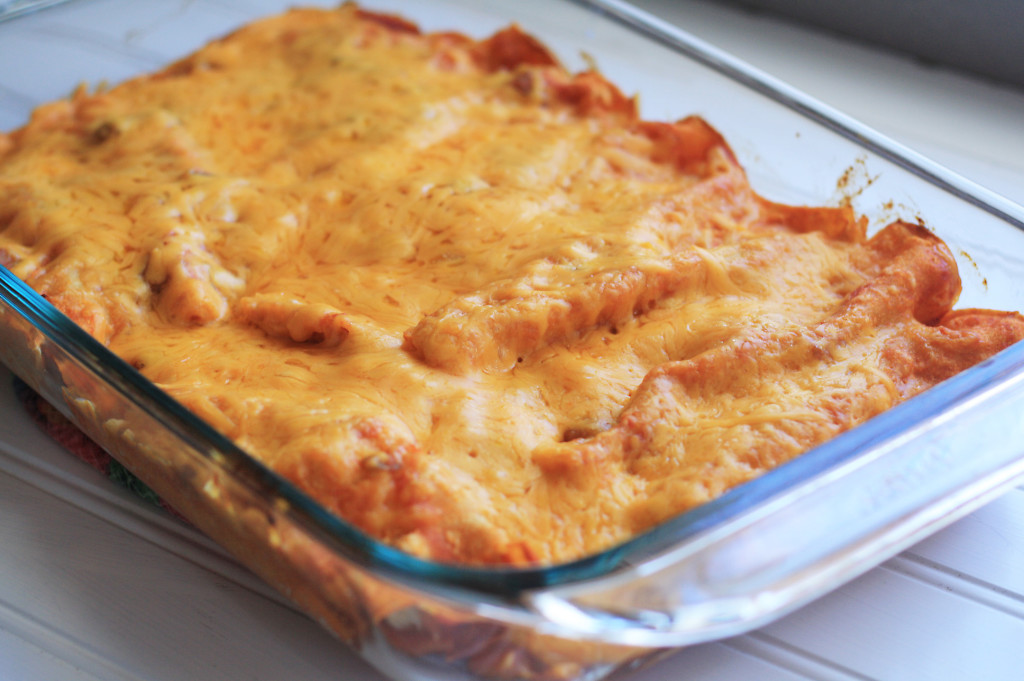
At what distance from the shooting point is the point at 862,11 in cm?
222

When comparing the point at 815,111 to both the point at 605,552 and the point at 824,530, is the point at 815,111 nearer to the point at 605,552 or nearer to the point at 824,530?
the point at 824,530

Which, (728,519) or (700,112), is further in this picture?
(700,112)

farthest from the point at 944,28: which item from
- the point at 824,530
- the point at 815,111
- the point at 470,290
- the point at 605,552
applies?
the point at 605,552

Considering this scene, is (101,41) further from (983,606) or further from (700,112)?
(983,606)

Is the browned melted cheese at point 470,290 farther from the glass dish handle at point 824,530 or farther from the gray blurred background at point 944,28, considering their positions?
the gray blurred background at point 944,28

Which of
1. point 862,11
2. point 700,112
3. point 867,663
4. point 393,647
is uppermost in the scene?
point 862,11

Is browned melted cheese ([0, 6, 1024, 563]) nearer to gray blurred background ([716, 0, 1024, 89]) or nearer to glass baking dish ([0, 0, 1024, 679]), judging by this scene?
glass baking dish ([0, 0, 1024, 679])

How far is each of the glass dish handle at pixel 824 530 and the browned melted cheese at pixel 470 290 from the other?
0.14 meters

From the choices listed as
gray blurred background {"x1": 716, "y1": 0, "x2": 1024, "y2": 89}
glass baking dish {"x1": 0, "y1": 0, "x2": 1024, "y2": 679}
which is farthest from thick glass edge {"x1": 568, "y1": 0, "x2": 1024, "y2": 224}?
gray blurred background {"x1": 716, "y1": 0, "x2": 1024, "y2": 89}

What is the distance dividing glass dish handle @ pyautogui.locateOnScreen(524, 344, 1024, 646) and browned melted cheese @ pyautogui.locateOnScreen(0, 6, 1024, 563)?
5.4 inches

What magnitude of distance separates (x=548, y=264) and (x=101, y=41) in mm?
1126

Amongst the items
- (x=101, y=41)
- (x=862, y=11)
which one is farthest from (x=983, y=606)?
(x=101, y=41)

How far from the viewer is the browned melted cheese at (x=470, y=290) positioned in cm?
99

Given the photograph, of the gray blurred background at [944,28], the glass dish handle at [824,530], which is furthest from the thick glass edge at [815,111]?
the gray blurred background at [944,28]
